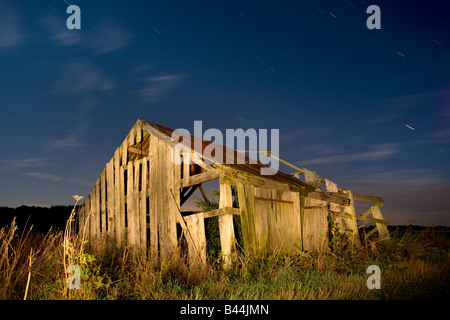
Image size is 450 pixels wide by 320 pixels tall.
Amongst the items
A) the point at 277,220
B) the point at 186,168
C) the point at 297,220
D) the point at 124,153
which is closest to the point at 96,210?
the point at 124,153

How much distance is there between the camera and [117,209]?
496 inches

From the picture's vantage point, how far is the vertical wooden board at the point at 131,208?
38.4 ft

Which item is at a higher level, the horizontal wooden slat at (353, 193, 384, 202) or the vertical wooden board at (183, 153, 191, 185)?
the vertical wooden board at (183, 153, 191, 185)

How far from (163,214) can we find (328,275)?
508 centimetres

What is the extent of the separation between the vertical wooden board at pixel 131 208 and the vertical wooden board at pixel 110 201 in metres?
1.06

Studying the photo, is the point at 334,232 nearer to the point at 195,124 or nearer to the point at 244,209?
the point at 244,209

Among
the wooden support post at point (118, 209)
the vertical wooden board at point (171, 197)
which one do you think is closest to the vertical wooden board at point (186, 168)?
the vertical wooden board at point (171, 197)

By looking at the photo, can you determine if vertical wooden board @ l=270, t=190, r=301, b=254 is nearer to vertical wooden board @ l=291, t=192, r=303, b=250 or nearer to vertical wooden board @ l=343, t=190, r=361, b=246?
vertical wooden board @ l=291, t=192, r=303, b=250

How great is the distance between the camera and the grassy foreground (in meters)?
5.62

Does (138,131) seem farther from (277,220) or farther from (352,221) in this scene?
(352,221)

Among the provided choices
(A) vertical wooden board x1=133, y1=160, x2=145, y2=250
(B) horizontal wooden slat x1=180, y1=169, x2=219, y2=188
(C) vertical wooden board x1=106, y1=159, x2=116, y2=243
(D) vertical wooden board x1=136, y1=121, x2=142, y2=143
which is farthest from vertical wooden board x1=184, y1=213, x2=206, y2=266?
(C) vertical wooden board x1=106, y1=159, x2=116, y2=243

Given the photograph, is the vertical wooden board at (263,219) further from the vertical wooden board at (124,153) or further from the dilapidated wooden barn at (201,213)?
the vertical wooden board at (124,153)

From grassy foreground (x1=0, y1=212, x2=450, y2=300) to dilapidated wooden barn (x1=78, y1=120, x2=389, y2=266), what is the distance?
0.68m
